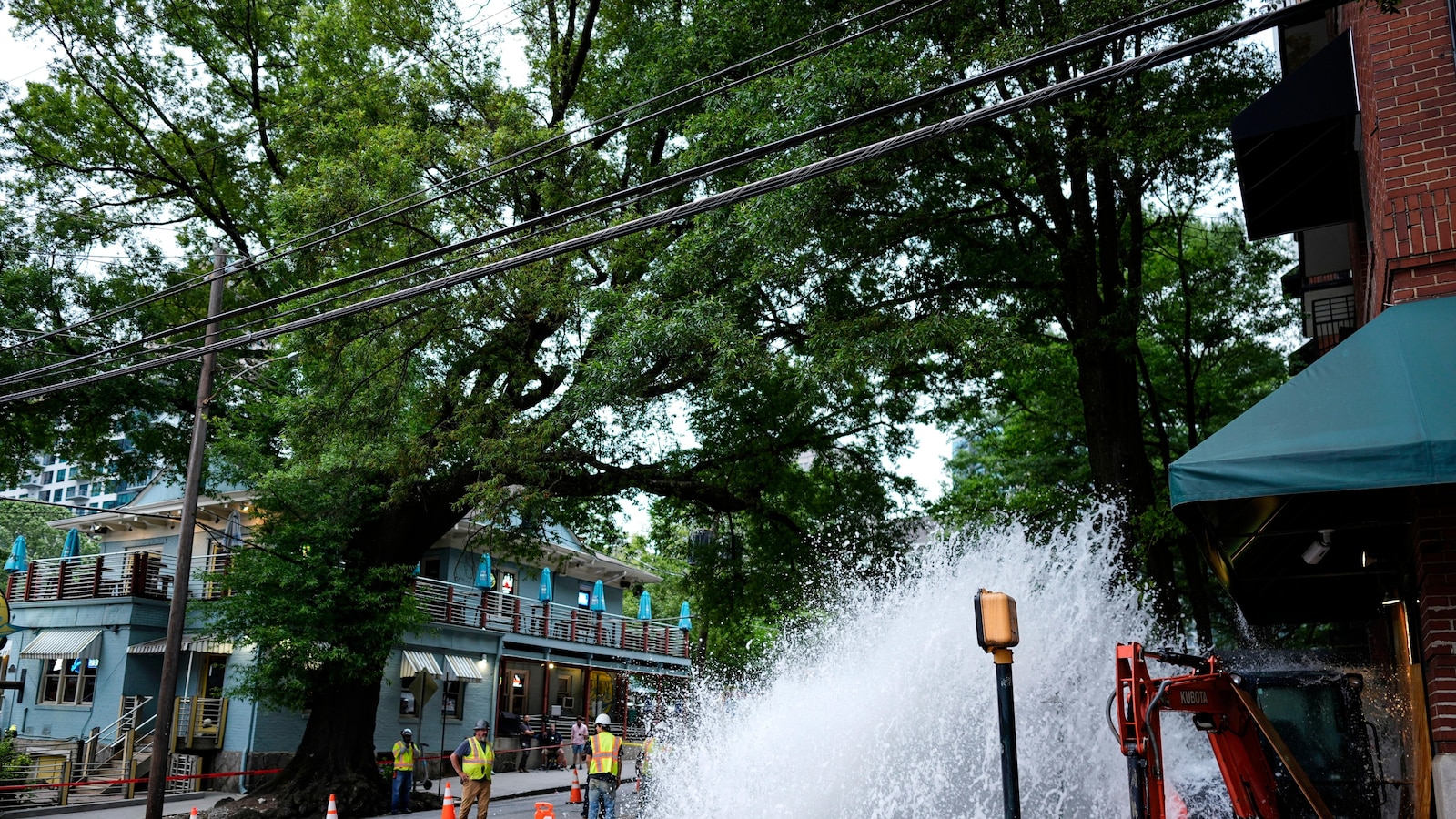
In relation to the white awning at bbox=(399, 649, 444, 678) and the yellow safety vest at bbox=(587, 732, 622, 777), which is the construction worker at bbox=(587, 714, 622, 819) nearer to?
the yellow safety vest at bbox=(587, 732, 622, 777)

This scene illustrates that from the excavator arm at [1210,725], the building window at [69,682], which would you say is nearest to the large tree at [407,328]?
the excavator arm at [1210,725]

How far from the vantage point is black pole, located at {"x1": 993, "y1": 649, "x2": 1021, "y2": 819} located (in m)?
7.21

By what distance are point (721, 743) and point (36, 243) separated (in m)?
20.3

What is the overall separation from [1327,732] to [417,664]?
85.4 ft

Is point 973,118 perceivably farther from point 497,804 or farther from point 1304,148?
point 497,804

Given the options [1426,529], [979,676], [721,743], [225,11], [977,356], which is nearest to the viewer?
[1426,529]

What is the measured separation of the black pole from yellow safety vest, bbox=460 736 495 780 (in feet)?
35.0

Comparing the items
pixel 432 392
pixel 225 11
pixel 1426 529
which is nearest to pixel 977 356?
pixel 1426 529

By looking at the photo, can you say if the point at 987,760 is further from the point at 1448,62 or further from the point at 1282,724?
the point at 1448,62

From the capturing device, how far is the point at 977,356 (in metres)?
14.1

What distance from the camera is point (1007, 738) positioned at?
24.6 feet

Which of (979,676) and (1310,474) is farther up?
(1310,474)

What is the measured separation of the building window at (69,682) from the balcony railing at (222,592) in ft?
6.87

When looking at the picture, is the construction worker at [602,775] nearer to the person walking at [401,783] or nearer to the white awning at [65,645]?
the person walking at [401,783]
